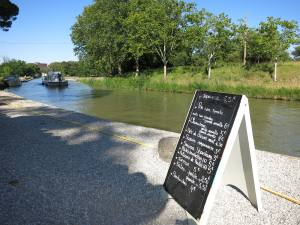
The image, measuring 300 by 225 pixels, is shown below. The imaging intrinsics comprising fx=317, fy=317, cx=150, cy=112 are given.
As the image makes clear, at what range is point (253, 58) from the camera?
46656 mm

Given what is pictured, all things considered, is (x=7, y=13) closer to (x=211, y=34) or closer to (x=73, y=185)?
(x=73, y=185)

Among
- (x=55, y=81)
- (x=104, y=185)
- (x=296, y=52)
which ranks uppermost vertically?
(x=296, y=52)

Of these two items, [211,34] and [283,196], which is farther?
[211,34]

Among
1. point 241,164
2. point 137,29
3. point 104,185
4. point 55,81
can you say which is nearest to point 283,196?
point 241,164

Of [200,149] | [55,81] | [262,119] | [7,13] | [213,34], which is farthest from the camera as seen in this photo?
[55,81]

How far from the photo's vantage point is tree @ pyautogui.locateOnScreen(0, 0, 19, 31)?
19.6 m

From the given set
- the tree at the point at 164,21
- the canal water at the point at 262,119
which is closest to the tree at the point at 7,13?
the canal water at the point at 262,119

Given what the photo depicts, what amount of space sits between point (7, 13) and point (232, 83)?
68.7 feet

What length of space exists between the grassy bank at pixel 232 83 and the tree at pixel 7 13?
60.0 ft

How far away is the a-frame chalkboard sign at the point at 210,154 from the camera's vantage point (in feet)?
13.8

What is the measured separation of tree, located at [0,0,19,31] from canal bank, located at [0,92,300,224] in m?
12.9

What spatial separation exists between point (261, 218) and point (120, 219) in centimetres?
218

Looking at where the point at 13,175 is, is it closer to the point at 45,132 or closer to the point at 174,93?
the point at 45,132

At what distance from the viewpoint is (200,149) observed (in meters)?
4.64
